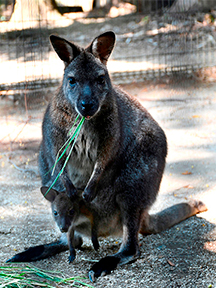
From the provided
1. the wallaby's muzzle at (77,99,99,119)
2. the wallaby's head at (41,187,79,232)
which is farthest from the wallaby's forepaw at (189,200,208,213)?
the wallaby's muzzle at (77,99,99,119)

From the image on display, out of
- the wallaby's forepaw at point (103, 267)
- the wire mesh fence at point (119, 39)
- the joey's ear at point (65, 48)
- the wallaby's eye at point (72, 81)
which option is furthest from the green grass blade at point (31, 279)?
the wire mesh fence at point (119, 39)

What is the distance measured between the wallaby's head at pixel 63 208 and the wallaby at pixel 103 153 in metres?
0.07

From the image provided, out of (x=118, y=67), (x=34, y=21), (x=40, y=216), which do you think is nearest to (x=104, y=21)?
(x=118, y=67)

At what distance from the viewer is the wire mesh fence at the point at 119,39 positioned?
217 inches

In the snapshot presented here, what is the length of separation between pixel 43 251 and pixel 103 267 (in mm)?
514

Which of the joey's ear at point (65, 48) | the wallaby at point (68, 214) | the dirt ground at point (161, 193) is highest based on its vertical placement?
the joey's ear at point (65, 48)

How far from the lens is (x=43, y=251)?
2973mm

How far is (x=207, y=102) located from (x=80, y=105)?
4176 mm

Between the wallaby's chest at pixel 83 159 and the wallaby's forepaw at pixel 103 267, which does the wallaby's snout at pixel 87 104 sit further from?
the wallaby's forepaw at pixel 103 267

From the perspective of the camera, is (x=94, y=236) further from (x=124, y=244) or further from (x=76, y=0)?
(x=76, y=0)

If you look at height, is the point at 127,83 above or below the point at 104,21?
below

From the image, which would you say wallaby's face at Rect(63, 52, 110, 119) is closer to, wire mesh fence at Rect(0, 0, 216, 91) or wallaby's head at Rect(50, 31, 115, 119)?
wallaby's head at Rect(50, 31, 115, 119)

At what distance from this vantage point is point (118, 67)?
7.23m

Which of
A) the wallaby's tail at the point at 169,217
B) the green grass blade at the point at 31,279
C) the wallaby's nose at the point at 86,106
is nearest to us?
the green grass blade at the point at 31,279
